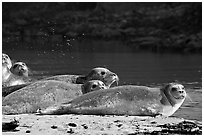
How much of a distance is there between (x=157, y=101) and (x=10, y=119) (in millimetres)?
2143

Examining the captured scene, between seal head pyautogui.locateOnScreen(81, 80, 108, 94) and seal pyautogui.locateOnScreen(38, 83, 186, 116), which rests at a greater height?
seal head pyautogui.locateOnScreen(81, 80, 108, 94)

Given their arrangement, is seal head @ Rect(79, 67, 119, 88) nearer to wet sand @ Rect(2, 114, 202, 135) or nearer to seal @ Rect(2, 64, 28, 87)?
seal @ Rect(2, 64, 28, 87)

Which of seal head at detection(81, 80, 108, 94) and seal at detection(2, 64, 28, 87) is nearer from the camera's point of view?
seal head at detection(81, 80, 108, 94)

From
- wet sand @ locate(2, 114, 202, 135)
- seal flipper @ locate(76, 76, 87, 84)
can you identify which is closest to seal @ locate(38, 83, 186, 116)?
wet sand @ locate(2, 114, 202, 135)

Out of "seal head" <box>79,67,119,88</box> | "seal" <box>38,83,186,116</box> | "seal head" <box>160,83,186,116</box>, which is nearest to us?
"seal" <box>38,83,186,116</box>

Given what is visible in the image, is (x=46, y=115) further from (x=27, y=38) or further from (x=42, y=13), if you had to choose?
(x=42, y=13)

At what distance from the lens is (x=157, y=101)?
328 inches

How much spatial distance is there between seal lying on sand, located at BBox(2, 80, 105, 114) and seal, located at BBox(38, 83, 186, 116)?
Result: 1.50 feet

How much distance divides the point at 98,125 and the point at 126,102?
52.1 inches

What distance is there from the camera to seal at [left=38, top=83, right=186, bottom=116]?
317 inches

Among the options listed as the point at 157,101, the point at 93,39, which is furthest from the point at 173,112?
the point at 93,39

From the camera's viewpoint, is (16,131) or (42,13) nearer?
(16,131)

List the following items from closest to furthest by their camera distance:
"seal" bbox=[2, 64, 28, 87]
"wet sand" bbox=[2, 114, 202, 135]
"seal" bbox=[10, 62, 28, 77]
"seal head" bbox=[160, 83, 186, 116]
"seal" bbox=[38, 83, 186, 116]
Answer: "wet sand" bbox=[2, 114, 202, 135]
"seal" bbox=[38, 83, 186, 116]
"seal head" bbox=[160, 83, 186, 116]
"seal" bbox=[2, 64, 28, 87]
"seal" bbox=[10, 62, 28, 77]

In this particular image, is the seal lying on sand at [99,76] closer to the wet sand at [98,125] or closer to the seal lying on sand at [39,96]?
the seal lying on sand at [39,96]
